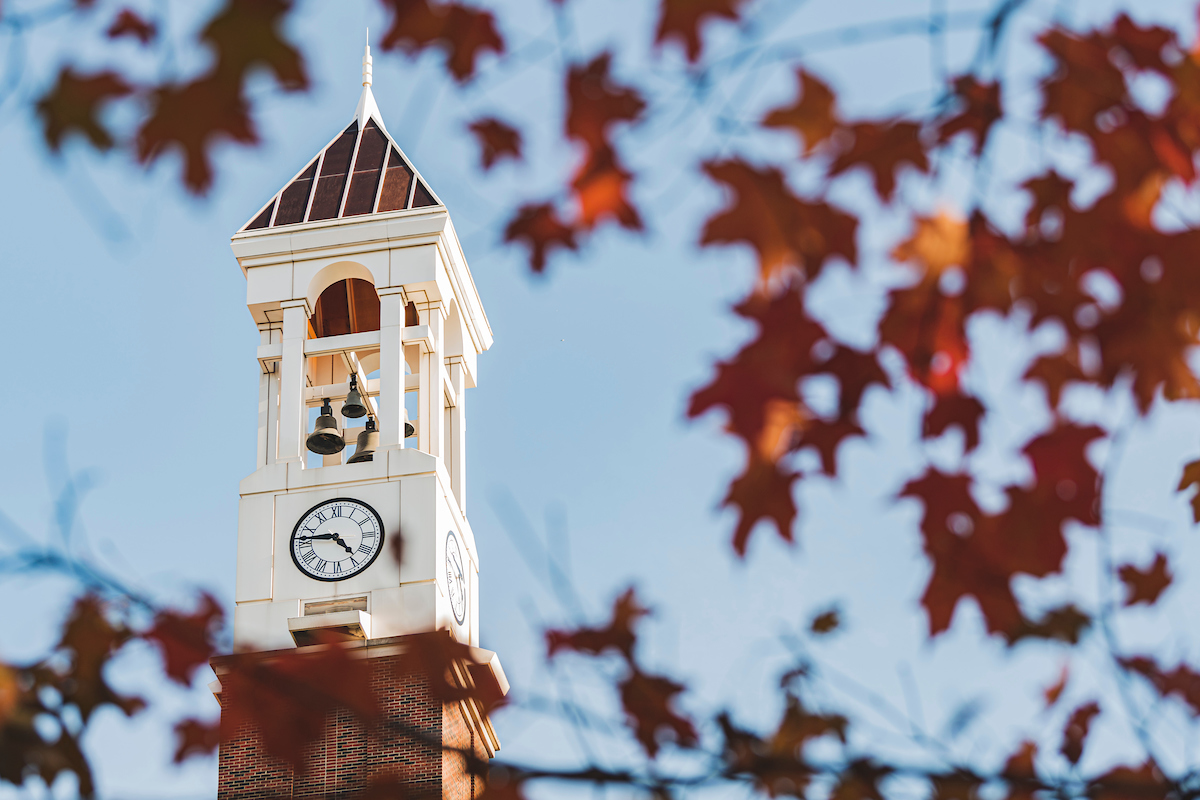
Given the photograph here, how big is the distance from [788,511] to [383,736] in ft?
3.90

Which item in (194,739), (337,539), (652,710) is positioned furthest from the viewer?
(337,539)

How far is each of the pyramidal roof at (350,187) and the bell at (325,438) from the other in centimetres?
327

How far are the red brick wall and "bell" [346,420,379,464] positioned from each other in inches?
116

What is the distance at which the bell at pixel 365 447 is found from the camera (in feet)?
60.7

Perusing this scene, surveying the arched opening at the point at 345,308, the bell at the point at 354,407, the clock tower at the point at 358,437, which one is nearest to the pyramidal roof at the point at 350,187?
the clock tower at the point at 358,437

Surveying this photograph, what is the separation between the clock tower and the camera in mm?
16953

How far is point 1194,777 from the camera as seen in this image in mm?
3568

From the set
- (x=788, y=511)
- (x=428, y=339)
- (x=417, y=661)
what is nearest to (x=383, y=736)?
(x=417, y=661)

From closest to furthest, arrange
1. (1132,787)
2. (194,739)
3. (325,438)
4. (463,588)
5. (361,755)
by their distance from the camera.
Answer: (1132,787), (194,739), (361,755), (325,438), (463,588)

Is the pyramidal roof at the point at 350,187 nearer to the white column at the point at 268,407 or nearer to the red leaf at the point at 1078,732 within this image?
the white column at the point at 268,407

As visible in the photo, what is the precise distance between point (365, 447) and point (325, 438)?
3.03 feet

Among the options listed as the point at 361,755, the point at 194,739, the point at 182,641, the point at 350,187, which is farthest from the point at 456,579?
the point at 182,641

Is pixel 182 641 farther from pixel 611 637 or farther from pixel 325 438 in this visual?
pixel 325 438

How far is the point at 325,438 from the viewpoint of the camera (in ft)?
58.6
